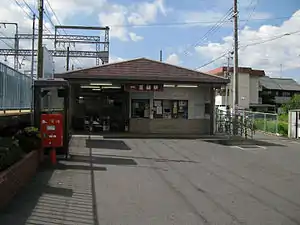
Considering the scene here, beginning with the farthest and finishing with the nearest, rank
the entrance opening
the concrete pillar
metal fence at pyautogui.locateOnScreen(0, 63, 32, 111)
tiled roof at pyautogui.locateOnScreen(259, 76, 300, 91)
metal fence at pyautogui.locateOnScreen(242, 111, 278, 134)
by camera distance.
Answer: tiled roof at pyautogui.locateOnScreen(259, 76, 300, 91) < metal fence at pyautogui.locateOnScreen(242, 111, 278, 134) < the entrance opening < the concrete pillar < metal fence at pyautogui.locateOnScreen(0, 63, 32, 111)

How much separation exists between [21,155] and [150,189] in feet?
10.6

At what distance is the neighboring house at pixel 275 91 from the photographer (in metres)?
88.3

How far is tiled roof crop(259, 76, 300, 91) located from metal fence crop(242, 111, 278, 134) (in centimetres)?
5331

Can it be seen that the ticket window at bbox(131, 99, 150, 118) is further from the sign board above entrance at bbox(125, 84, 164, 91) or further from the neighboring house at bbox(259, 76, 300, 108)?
the neighboring house at bbox(259, 76, 300, 108)

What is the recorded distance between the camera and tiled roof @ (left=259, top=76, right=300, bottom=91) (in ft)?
295

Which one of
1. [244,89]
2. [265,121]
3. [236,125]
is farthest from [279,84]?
[236,125]

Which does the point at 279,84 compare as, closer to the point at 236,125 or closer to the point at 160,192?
the point at 236,125

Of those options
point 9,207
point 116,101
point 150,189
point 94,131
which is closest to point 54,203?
point 9,207

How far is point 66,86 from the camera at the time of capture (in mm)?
14664

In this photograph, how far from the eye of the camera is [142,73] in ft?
84.0

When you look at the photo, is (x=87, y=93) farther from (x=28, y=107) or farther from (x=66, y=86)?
(x=66, y=86)

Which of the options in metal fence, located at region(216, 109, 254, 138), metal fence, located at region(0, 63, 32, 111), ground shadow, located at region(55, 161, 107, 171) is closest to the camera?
metal fence, located at region(0, 63, 32, 111)

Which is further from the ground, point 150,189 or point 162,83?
point 162,83

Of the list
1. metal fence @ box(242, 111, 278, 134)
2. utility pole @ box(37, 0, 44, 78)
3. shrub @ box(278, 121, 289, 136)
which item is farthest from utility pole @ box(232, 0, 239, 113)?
utility pole @ box(37, 0, 44, 78)
